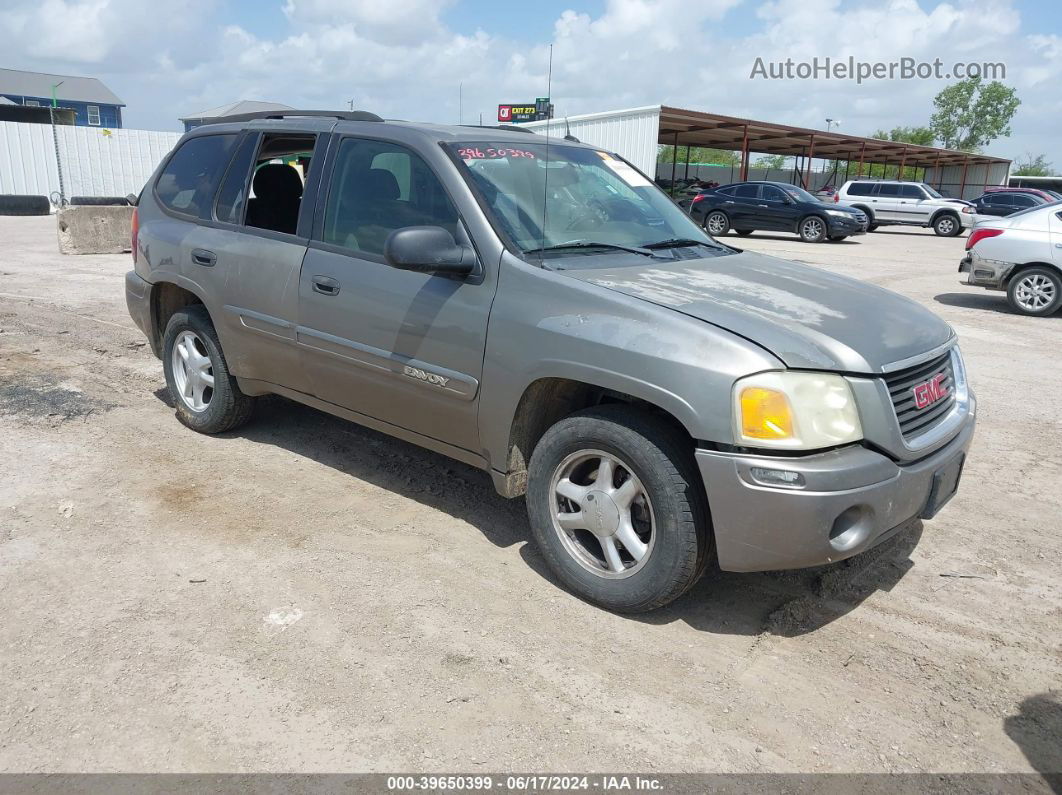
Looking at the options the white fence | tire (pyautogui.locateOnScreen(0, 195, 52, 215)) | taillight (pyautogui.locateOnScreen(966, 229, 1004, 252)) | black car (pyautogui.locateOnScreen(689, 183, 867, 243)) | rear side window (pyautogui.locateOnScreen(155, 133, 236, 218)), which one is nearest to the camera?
rear side window (pyautogui.locateOnScreen(155, 133, 236, 218))

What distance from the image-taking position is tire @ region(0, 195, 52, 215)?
22672 mm

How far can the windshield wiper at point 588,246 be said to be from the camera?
141 inches

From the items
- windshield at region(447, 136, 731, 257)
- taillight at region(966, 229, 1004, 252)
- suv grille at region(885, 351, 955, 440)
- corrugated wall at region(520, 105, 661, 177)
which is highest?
corrugated wall at region(520, 105, 661, 177)

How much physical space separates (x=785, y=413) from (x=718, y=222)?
2164 cm

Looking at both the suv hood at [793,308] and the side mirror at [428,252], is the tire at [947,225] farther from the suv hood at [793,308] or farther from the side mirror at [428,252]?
the side mirror at [428,252]

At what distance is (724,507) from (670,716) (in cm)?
71

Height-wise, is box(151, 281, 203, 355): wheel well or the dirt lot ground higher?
box(151, 281, 203, 355): wheel well

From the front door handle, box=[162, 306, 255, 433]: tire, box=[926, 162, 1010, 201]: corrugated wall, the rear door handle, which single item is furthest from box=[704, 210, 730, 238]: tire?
box=[926, 162, 1010, 201]: corrugated wall

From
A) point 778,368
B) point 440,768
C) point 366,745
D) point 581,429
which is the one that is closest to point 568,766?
point 440,768

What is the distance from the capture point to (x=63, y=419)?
544 centimetres

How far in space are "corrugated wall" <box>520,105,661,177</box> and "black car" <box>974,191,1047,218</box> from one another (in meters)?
11.1

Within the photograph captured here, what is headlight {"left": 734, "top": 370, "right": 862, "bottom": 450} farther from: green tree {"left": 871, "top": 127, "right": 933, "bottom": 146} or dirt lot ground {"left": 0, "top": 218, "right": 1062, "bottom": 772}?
green tree {"left": 871, "top": 127, "right": 933, "bottom": 146}

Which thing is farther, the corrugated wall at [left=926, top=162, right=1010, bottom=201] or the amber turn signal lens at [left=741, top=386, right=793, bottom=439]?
the corrugated wall at [left=926, top=162, right=1010, bottom=201]

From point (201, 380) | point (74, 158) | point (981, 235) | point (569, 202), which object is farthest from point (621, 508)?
point (74, 158)
